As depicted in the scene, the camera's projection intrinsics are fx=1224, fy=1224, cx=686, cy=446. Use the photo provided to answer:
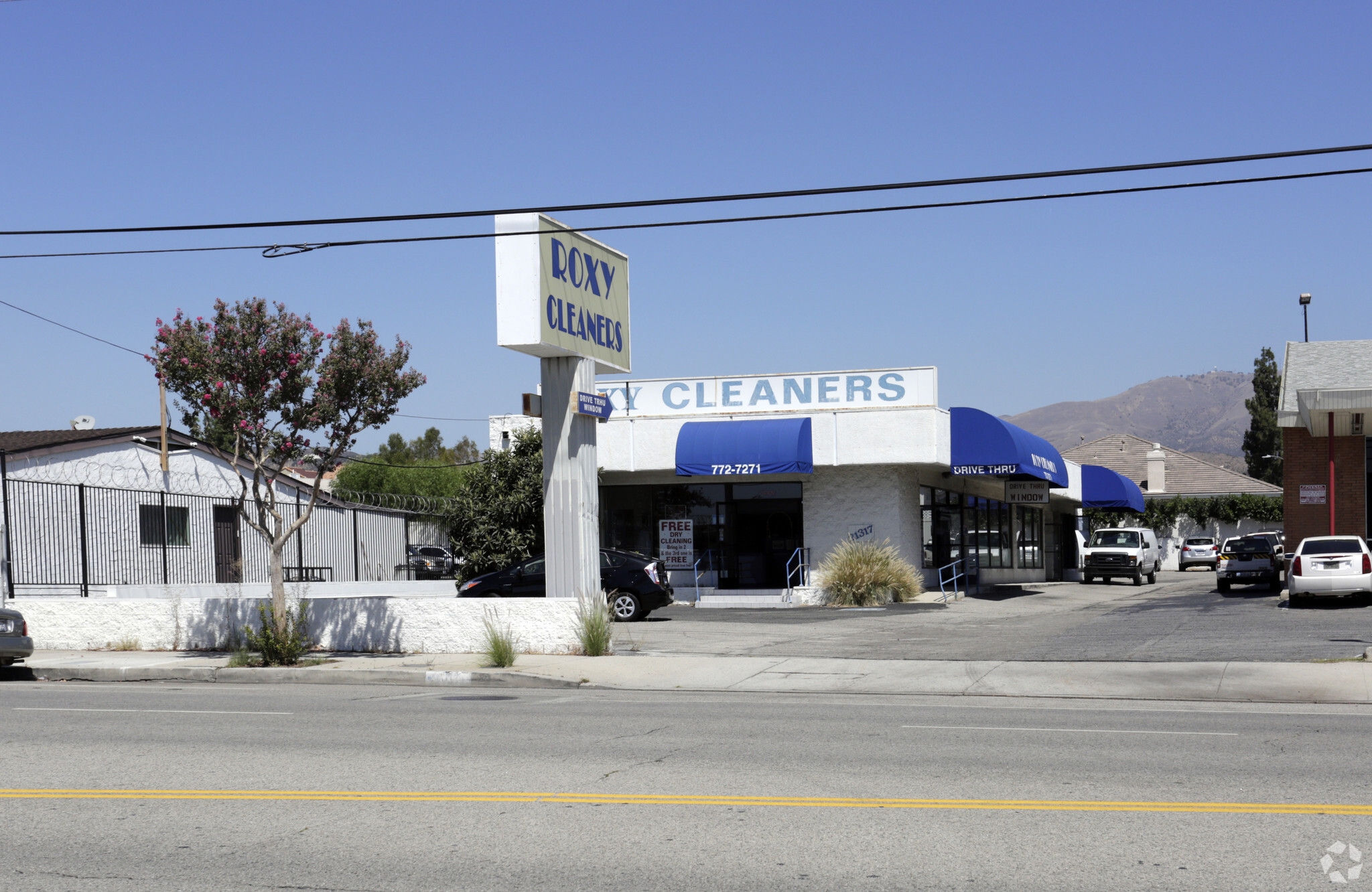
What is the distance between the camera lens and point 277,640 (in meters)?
17.8

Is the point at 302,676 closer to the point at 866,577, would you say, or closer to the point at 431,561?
the point at 866,577

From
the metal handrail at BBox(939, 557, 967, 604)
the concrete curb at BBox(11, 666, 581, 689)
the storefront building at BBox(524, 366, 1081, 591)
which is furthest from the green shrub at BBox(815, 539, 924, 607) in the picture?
the concrete curb at BBox(11, 666, 581, 689)

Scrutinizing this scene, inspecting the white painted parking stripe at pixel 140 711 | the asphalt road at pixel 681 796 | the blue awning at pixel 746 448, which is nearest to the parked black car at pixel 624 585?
the blue awning at pixel 746 448

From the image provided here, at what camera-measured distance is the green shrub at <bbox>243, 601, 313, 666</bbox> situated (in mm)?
17812

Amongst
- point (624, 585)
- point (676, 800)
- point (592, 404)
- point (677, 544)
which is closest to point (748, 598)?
point (677, 544)

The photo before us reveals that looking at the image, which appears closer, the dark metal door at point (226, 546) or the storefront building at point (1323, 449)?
the dark metal door at point (226, 546)

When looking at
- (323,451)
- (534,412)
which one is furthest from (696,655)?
(323,451)

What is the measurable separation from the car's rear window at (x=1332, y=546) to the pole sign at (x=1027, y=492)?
1181cm

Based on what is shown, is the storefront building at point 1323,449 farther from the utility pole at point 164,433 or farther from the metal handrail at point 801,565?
the utility pole at point 164,433

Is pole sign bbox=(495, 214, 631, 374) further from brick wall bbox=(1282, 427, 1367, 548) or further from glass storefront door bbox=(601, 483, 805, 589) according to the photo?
brick wall bbox=(1282, 427, 1367, 548)

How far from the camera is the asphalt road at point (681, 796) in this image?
6.11 m

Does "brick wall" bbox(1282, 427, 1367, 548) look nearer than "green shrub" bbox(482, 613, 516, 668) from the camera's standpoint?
No

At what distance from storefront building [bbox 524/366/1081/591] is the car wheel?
18.4 ft

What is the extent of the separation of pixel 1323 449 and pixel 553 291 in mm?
24185
